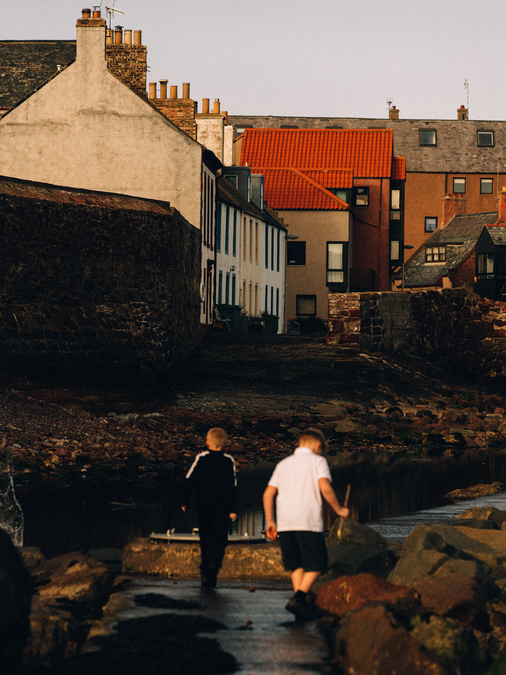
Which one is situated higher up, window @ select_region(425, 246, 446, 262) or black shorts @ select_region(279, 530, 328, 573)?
window @ select_region(425, 246, 446, 262)

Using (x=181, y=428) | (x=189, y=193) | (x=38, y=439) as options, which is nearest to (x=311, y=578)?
(x=38, y=439)

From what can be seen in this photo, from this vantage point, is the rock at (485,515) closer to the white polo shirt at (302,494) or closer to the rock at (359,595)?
the rock at (359,595)

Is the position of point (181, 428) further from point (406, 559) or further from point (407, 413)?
point (406, 559)

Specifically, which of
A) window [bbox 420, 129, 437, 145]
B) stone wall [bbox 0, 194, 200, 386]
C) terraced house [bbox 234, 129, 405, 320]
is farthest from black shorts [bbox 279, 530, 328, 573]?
window [bbox 420, 129, 437, 145]

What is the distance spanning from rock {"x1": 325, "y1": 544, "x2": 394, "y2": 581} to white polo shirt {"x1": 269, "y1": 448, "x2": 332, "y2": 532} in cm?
124

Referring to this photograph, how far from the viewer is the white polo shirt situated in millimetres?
7828

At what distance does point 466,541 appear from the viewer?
412 inches

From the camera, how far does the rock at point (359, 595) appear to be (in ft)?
24.5

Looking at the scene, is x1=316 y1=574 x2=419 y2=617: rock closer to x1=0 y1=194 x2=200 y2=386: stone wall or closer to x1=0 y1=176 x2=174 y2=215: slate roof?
x1=0 y1=194 x2=200 y2=386: stone wall

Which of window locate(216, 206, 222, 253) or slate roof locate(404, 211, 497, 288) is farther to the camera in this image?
slate roof locate(404, 211, 497, 288)

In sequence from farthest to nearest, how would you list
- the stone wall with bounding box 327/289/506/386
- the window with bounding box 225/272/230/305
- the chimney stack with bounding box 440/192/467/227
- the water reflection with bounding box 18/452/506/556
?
the chimney stack with bounding box 440/192/467/227 → the window with bounding box 225/272/230/305 → the stone wall with bounding box 327/289/506/386 → the water reflection with bounding box 18/452/506/556

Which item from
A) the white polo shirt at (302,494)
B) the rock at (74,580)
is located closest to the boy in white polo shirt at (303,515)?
the white polo shirt at (302,494)

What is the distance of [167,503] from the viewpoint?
14086mm

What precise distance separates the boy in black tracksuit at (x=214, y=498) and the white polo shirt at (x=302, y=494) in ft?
2.75
